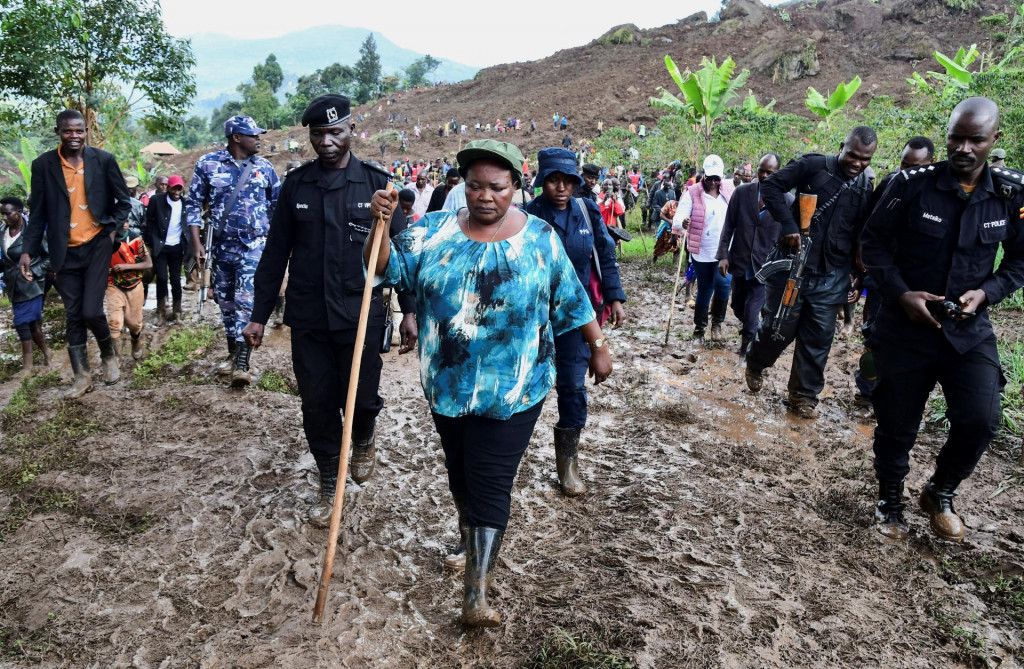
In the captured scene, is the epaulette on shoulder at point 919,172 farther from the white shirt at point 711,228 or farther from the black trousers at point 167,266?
the black trousers at point 167,266

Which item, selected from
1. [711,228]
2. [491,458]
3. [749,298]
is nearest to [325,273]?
[491,458]

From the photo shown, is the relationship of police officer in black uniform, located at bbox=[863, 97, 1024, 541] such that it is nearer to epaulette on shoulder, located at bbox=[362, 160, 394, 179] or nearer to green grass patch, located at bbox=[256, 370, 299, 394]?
epaulette on shoulder, located at bbox=[362, 160, 394, 179]

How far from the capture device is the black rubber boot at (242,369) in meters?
5.79

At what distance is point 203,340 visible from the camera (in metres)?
7.51

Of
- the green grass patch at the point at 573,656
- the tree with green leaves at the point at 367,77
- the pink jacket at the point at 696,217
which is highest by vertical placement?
the tree with green leaves at the point at 367,77

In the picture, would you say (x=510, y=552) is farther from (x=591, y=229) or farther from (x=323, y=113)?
(x=323, y=113)

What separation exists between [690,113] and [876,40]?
4171cm

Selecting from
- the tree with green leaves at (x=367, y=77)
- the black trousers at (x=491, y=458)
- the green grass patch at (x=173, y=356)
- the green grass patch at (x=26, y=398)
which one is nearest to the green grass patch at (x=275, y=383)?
the green grass patch at (x=173, y=356)

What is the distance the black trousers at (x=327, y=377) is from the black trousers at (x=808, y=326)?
3147mm

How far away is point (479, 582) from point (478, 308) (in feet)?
3.65

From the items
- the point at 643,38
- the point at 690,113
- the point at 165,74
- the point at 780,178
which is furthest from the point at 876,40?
the point at 780,178

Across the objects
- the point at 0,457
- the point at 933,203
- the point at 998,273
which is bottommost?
the point at 0,457

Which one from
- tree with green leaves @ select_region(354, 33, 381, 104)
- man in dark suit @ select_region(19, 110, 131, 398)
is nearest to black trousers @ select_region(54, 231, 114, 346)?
man in dark suit @ select_region(19, 110, 131, 398)

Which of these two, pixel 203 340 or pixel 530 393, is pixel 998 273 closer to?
pixel 530 393
